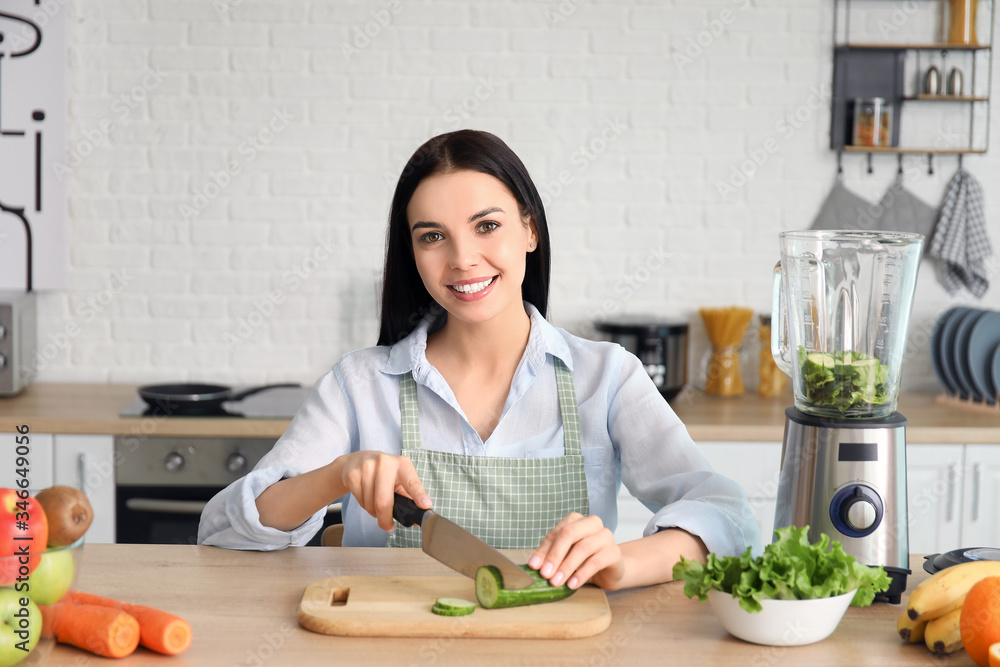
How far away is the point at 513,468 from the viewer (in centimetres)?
160

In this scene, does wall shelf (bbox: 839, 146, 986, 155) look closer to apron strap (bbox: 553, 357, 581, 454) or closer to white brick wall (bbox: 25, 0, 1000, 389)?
white brick wall (bbox: 25, 0, 1000, 389)

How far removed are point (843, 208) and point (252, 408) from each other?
208cm

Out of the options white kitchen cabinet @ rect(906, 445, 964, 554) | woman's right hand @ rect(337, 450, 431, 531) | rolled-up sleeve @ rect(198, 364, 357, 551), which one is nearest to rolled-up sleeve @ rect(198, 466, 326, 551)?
rolled-up sleeve @ rect(198, 364, 357, 551)

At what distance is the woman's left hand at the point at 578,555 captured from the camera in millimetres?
1135

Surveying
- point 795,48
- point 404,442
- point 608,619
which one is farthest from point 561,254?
point 608,619

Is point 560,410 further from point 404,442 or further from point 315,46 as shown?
point 315,46

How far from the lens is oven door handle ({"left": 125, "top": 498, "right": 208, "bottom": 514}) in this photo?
2.58 m

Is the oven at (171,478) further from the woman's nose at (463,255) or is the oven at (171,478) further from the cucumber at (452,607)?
the cucumber at (452,607)

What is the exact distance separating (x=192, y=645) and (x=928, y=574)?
39.4 inches

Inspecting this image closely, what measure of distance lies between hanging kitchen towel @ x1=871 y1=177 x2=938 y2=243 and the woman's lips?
2081 millimetres

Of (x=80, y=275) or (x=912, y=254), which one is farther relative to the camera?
(x=80, y=275)

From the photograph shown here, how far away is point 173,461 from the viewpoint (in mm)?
2592

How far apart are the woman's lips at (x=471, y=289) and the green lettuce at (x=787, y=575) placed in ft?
2.12

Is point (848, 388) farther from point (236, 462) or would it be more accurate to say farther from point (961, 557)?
point (236, 462)
